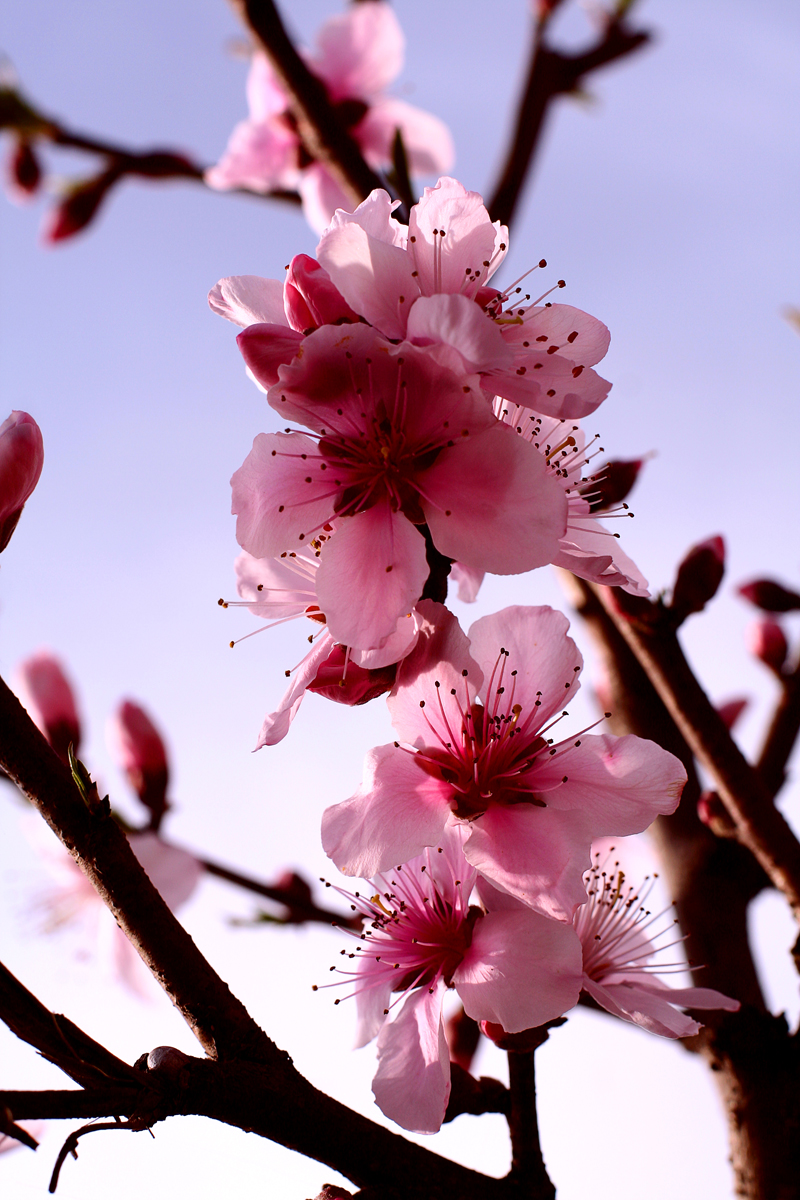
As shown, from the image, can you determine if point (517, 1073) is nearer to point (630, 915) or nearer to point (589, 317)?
point (630, 915)

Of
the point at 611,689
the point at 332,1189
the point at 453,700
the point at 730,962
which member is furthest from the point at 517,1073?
the point at 611,689

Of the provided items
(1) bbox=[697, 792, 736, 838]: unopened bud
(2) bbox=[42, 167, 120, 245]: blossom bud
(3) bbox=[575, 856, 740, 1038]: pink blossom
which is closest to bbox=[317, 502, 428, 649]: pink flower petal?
(3) bbox=[575, 856, 740, 1038]: pink blossom

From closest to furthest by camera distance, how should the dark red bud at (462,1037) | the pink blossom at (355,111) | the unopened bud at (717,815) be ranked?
the unopened bud at (717,815)
the dark red bud at (462,1037)
the pink blossom at (355,111)

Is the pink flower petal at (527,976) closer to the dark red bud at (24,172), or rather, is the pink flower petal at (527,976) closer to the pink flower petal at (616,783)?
the pink flower petal at (616,783)

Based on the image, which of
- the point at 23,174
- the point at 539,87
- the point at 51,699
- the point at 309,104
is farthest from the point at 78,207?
the point at 51,699

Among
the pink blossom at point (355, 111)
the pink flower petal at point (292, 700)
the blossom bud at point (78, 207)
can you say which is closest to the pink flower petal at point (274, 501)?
the pink flower petal at point (292, 700)

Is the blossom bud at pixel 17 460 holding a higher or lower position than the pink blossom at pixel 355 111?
lower
